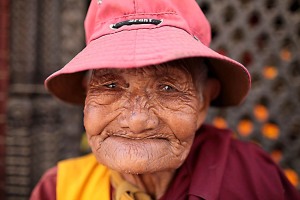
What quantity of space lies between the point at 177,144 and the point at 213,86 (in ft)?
1.32

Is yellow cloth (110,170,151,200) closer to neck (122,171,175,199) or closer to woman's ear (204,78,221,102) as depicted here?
neck (122,171,175,199)

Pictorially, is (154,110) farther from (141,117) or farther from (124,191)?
(124,191)

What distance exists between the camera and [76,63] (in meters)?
1.21

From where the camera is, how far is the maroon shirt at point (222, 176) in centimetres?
145

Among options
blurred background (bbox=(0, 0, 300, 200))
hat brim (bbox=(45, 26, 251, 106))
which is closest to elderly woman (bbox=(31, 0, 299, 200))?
hat brim (bbox=(45, 26, 251, 106))

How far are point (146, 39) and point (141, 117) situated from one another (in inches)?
10.3

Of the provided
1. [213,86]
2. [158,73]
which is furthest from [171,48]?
[213,86]

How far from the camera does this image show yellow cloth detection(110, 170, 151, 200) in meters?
1.45

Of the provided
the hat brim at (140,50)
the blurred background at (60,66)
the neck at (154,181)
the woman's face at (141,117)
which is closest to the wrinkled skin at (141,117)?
the woman's face at (141,117)

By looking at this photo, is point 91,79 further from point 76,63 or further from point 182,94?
point 182,94

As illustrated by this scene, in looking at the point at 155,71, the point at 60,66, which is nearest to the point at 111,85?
the point at 155,71

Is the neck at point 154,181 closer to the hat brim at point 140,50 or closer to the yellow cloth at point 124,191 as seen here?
the yellow cloth at point 124,191

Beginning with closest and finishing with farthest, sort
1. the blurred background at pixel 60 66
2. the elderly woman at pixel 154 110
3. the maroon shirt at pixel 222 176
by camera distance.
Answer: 1. the elderly woman at pixel 154 110
2. the maroon shirt at pixel 222 176
3. the blurred background at pixel 60 66

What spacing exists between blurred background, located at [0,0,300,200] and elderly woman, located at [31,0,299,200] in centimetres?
87
